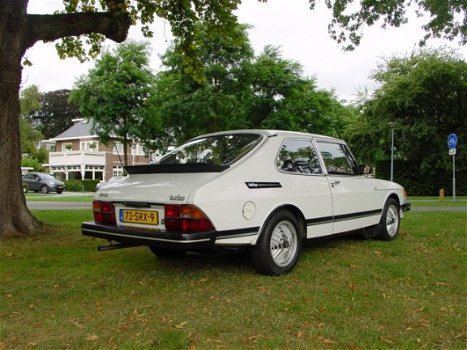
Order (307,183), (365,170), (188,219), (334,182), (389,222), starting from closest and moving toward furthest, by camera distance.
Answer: (188,219) < (307,183) < (334,182) < (365,170) < (389,222)

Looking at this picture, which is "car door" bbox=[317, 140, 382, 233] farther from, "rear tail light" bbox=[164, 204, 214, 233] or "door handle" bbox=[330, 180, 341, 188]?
"rear tail light" bbox=[164, 204, 214, 233]

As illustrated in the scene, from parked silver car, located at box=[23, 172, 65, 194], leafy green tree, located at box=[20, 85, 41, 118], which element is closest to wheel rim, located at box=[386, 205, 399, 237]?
parked silver car, located at box=[23, 172, 65, 194]

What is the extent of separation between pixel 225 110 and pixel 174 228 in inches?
653

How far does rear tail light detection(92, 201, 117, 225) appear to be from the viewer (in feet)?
16.1

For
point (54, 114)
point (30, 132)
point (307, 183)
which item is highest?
point (54, 114)

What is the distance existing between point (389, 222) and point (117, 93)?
22207mm

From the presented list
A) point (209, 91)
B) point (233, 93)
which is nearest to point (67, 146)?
point (233, 93)

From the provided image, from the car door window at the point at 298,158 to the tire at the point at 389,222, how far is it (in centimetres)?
195

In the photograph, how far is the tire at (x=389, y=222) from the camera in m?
6.91

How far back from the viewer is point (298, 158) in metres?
5.43

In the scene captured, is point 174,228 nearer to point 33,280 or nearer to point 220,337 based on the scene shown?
point 220,337

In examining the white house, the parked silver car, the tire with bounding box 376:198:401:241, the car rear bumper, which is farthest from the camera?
the white house

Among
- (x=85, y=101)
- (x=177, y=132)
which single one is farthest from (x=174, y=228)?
(x=85, y=101)

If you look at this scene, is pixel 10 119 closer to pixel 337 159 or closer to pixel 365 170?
pixel 337 159
